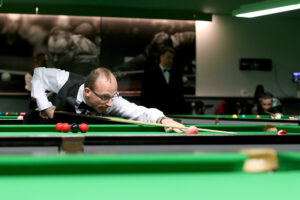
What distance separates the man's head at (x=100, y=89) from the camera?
138 inches

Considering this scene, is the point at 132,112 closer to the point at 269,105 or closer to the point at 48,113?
the point at 48,113

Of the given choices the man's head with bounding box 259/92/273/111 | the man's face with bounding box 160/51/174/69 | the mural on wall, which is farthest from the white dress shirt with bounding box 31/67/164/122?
the mural on wall

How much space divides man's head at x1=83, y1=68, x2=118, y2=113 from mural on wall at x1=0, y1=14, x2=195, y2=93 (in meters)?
4.18

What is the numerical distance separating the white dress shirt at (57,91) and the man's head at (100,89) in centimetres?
15

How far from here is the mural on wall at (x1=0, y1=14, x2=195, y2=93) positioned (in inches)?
315

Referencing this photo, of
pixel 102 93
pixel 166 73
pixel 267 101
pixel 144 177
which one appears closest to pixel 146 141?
pixel 144 177

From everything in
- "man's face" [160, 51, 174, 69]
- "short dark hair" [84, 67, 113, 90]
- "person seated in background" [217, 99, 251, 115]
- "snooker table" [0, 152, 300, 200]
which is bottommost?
"person seated in background" [217, 99, 251, 115]

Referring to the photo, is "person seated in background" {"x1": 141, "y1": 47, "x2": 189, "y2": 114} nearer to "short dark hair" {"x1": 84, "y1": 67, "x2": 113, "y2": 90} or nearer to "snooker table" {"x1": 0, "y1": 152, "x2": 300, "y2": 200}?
"short dark hair" {"x1": 84, "y1": 67, "x2": 113, "y2": 90}

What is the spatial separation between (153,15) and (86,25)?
4.08ft

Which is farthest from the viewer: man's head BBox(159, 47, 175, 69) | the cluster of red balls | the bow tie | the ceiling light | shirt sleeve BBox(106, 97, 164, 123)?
man's head BBox(159, 47, 175, 69)

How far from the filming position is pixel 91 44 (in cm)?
823

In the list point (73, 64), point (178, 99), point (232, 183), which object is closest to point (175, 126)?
point (232, 183)

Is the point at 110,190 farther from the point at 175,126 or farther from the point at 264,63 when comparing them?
the point at 264,63

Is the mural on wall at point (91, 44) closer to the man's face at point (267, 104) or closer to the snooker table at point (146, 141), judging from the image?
the man's face at point (267, 104)
